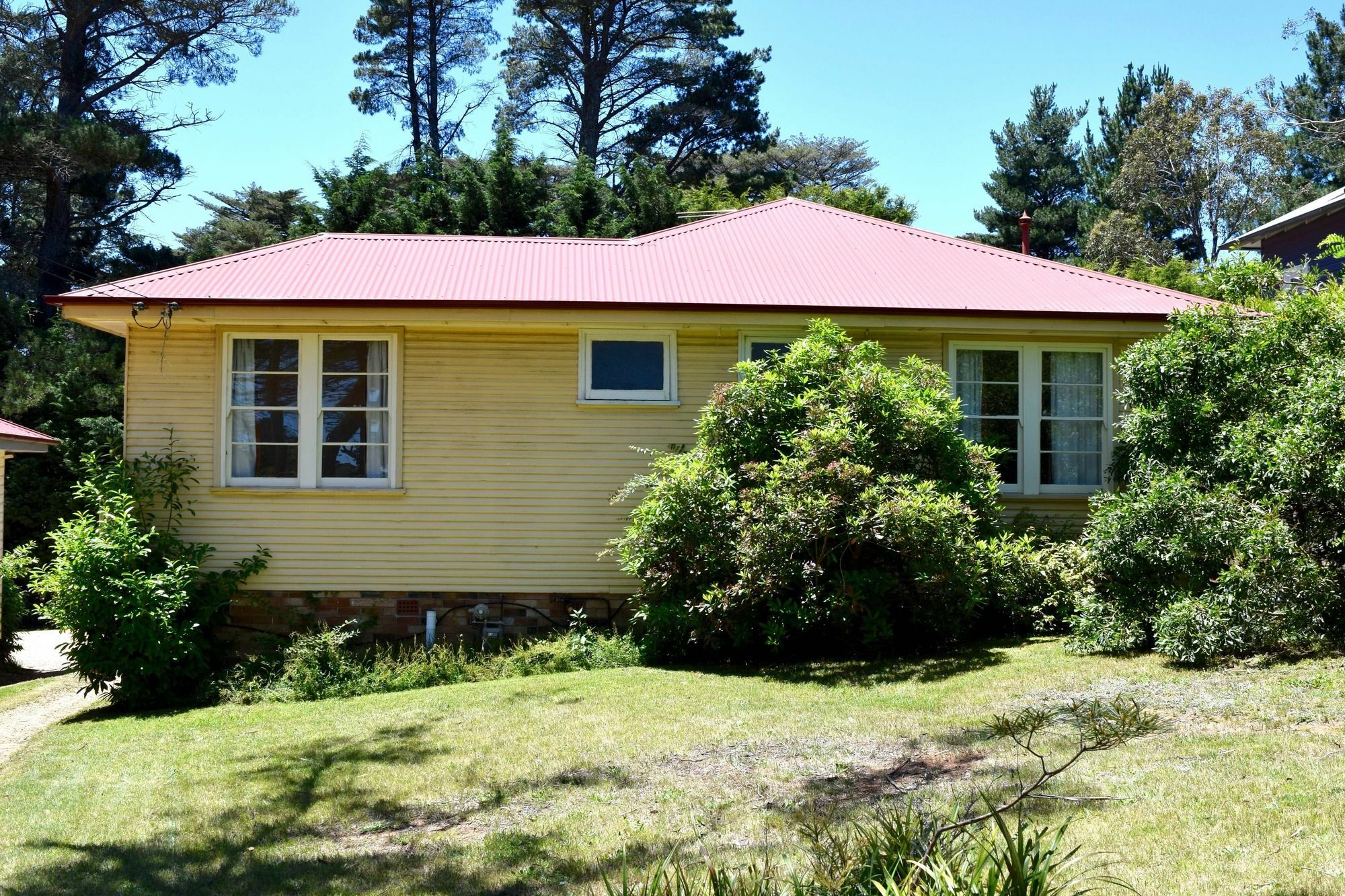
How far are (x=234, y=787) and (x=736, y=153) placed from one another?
3006 cm

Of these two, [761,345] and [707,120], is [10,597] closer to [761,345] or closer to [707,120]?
[761,345]

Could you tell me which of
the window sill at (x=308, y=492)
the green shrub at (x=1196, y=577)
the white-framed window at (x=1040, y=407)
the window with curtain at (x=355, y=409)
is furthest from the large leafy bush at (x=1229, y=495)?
the window with curtain at (x=355, y=409)

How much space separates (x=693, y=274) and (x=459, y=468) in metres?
3.43

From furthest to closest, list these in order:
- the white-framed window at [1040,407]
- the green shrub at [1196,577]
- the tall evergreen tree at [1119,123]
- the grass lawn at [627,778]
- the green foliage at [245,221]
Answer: the tall evergreen tree at [1119,123] < the green foliage at [245,221] < the white-framed window at [1040,407] < the green shrub at [1196,577] < the grass lawn at [627,778]

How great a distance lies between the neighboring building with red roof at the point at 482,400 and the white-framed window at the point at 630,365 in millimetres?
20

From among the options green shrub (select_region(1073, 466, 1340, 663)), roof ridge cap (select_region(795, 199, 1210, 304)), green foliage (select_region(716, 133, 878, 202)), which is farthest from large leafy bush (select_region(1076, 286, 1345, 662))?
green foliage (select_region(716, 133, 878, 202))

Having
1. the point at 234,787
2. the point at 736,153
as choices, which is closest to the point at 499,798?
the point at 234,787

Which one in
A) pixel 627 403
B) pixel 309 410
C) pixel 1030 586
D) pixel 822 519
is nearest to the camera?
pixel 822 519

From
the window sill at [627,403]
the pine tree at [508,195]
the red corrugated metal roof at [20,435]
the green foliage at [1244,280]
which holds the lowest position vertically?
the red corrugated metal roof at [20,435]

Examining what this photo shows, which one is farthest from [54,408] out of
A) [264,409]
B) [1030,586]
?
[1030,586]

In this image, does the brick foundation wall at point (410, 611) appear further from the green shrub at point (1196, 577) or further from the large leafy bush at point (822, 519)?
the green shrub at point (1196, 577)

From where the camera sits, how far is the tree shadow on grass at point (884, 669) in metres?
8.82

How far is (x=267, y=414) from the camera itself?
11461mm

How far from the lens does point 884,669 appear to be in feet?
30.2
